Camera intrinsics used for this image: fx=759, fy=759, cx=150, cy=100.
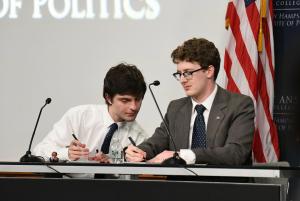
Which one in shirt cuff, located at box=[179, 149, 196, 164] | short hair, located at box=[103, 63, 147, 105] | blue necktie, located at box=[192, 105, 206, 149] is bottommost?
shirt cuff, located at box=[179, 149, 196, 164]

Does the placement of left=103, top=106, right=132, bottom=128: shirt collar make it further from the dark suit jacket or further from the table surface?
the table surface

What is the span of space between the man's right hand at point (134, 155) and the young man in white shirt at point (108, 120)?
55 centimetres

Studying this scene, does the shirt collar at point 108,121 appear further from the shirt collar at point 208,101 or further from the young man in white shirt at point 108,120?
the shirt collar at point 208,101

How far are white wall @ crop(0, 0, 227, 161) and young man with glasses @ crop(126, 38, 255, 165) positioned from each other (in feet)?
6.00

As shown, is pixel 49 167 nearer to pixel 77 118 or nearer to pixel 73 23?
pixel 77 118

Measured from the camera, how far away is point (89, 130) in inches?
203

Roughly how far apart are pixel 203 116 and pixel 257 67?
161 cm

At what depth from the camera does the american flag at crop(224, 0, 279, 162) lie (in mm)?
6027

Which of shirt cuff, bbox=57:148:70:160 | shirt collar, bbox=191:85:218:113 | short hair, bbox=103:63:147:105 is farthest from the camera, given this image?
short hair, bbox=103:63:147:105

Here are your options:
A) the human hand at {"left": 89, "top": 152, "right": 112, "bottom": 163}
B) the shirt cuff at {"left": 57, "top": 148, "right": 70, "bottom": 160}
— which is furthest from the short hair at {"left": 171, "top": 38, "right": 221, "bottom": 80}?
the shirt cuff at {"left": 57, "top": 148, "right": 70, "bottom": 160}

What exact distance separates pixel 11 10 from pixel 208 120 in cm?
308

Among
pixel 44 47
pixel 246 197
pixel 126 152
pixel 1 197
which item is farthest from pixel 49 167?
pixel 44 47

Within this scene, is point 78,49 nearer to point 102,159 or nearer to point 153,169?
point 102,159

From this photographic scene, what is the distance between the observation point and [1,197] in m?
3.85
